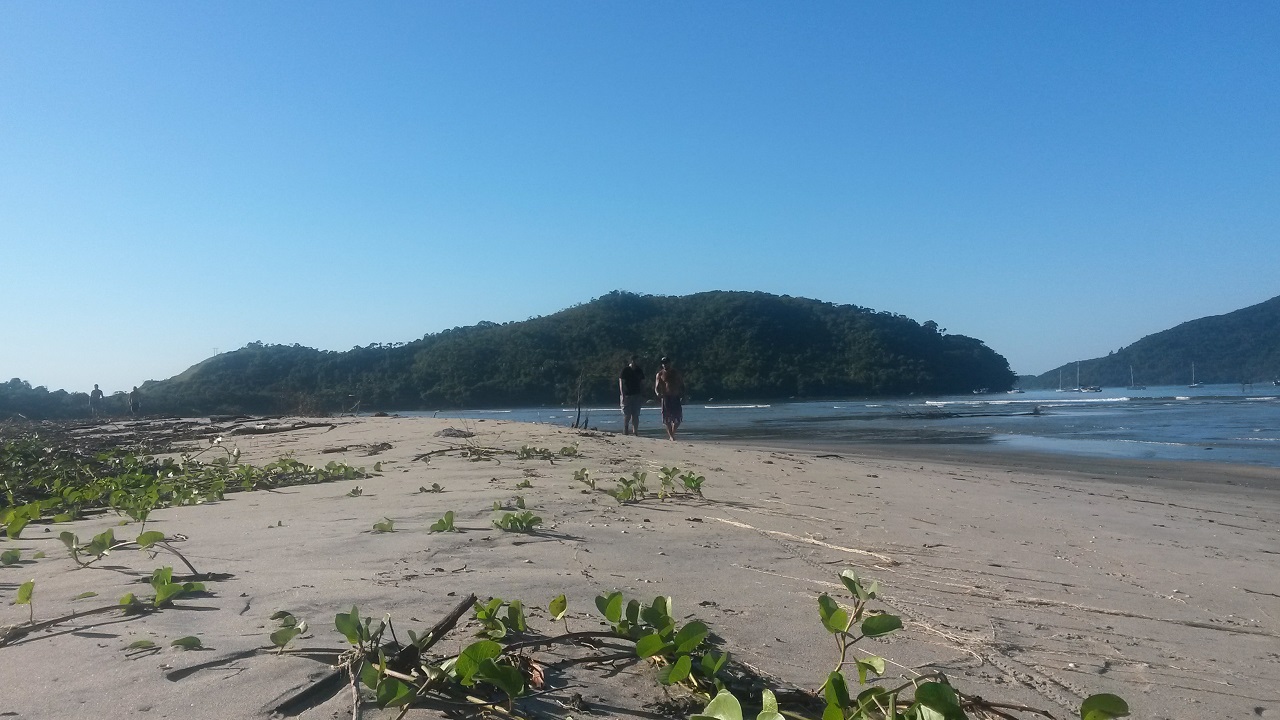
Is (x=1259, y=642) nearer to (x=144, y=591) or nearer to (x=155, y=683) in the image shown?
(x=155, y=683)

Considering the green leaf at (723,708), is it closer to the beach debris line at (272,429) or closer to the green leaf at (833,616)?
the green leaf at (833,616)

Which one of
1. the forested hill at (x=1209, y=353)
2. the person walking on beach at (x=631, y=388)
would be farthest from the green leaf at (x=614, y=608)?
the forested hill at (x=1209, y=353)

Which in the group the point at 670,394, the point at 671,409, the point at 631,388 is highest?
the point at 631,388

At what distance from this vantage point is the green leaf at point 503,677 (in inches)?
55.9

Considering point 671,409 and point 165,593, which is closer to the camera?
point 165,593

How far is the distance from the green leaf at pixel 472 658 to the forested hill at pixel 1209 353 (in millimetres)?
110838

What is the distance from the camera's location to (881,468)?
942 centimetres

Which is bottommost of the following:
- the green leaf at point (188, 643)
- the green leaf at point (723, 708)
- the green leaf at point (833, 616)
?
the green leaf at point (188, 643)

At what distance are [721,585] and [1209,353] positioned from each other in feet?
400

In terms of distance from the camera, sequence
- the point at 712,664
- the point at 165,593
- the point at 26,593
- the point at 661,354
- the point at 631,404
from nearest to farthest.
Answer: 1. the point at 712,664
2. the point at 26,593
3. the point at 165,593
4. the point at 631,404
5. the point at 661,354

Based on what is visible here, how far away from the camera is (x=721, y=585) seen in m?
2.78

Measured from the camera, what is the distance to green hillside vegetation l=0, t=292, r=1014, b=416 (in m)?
59.7

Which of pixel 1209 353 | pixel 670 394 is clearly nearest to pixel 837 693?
pixel 670 394

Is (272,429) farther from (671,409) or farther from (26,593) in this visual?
(26,593)
